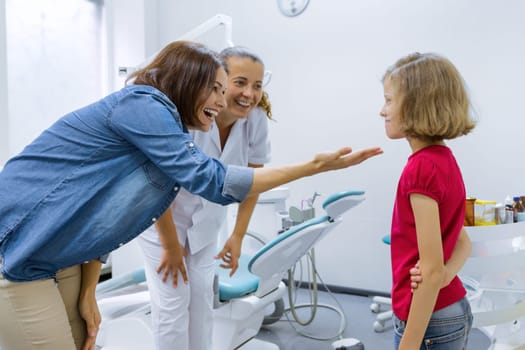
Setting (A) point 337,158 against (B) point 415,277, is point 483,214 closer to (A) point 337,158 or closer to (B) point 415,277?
(B) point 415,277

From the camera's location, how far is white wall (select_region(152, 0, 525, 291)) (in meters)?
2.44

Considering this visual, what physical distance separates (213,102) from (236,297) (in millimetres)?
1005

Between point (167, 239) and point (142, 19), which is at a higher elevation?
point (142, 19)

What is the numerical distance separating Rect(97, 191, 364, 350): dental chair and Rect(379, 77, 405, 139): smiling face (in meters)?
0.63

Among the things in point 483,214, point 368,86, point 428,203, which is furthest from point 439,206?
point 368,86

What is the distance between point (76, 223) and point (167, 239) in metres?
0.54

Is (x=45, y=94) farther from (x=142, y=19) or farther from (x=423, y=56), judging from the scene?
(x=423, y=56)

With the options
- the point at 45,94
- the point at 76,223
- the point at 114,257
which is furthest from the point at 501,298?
the point at 45,94

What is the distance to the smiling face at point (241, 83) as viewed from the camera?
1395mm

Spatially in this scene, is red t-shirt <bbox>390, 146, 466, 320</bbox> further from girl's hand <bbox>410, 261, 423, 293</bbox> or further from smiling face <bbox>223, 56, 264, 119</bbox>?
smiling face <bbox>223, 56, 264, 119</bbox>

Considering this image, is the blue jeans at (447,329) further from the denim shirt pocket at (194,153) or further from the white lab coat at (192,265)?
the white lab coat at (192,265)

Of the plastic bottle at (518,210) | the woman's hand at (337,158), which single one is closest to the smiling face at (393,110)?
the woman's hand at (337,158)

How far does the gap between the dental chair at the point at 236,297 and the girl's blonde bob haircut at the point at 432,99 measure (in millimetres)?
677

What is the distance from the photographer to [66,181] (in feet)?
2.55
